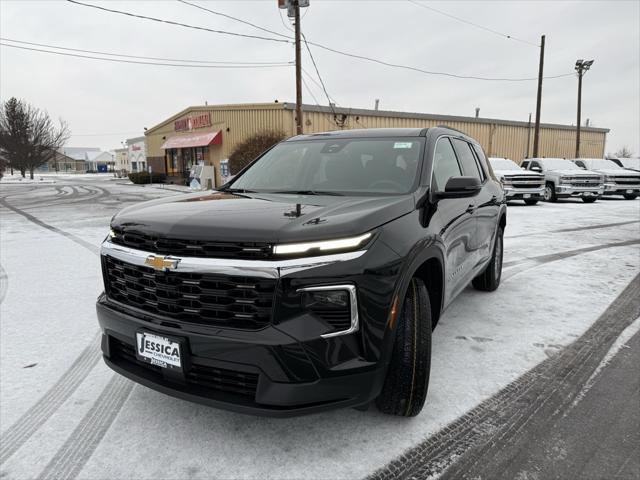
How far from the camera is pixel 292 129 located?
2470 centimetres

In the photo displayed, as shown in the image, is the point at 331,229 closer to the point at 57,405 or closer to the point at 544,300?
the point at 57,405

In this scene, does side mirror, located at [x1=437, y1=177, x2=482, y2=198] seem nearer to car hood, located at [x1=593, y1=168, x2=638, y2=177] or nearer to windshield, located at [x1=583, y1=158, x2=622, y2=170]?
car hood, located at [x1=593, y1=168, x2=638, y2=177]

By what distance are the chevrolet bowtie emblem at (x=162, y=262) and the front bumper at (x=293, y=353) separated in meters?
0.06

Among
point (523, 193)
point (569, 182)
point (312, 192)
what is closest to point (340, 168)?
point (312, 192)

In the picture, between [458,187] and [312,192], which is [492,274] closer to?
[458,187]

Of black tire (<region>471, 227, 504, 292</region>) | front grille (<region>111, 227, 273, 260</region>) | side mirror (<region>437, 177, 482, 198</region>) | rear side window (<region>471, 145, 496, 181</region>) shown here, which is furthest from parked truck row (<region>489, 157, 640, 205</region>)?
front grille (<region>111, 227, 273, 260</region>)

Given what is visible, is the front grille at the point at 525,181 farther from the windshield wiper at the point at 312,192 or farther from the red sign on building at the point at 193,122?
the red sign on building at the point at 193,122

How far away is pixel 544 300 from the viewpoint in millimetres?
4910

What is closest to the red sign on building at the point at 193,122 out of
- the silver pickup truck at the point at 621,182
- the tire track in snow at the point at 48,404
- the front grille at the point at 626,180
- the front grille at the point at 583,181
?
the front grille at the point at 583,181

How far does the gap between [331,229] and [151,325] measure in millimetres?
1030

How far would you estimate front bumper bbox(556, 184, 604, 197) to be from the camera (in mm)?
18078

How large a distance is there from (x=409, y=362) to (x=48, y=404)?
225cm

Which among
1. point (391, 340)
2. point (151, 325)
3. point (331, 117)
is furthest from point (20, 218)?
point (331, 117)

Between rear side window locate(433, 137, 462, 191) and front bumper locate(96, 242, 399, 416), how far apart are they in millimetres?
1236
